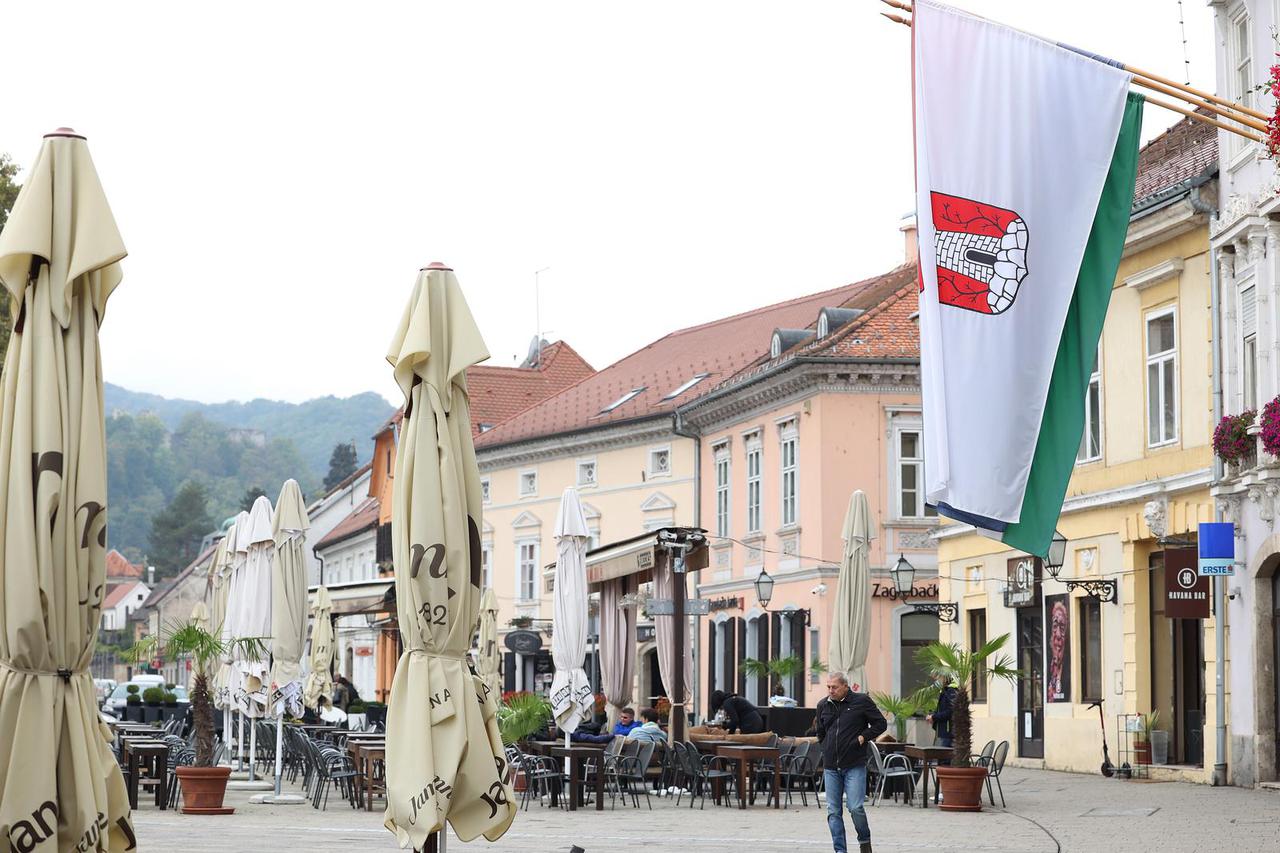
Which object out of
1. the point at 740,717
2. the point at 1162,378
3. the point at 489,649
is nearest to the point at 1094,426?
the point at 1162,378

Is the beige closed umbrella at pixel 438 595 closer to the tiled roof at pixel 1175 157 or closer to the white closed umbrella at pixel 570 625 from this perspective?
the white closed umbrella at pixel 570 625

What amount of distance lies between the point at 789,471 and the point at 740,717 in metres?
17.5

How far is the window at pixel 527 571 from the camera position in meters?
53.6

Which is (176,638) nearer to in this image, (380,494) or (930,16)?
(930,16)

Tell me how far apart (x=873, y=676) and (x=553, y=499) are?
659 inches

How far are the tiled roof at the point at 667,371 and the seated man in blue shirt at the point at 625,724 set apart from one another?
2348 cm

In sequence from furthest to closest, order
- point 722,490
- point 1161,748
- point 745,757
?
point 722,490
point 1161,748
point 745,757

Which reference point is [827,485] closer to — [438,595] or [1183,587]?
[1183,587]

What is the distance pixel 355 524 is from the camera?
75438mm

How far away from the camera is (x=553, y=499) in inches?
2072

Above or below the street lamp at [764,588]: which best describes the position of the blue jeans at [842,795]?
below

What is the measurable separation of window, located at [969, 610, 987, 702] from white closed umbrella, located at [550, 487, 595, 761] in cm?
1211

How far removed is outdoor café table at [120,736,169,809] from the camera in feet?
60.2

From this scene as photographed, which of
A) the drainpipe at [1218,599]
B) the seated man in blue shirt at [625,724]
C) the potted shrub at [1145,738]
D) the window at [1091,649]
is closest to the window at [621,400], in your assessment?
the window at [1091,649]
